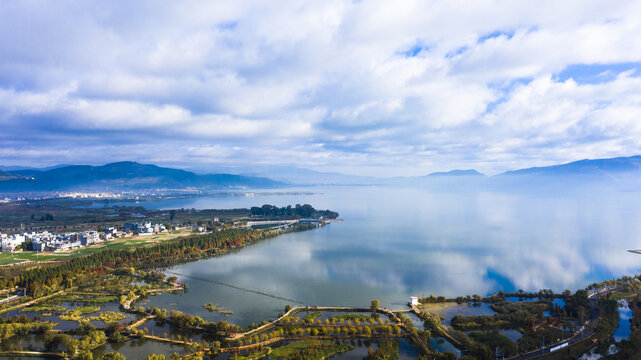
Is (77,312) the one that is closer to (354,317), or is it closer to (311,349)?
(311,349)

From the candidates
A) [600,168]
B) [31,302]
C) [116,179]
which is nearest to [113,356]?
[31,302]

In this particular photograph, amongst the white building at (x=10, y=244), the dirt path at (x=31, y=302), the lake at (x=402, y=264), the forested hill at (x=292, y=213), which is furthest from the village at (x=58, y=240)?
the forested hill at (x=292, y=213)

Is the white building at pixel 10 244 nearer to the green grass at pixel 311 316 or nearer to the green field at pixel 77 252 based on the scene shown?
the green field at pixel 77 252

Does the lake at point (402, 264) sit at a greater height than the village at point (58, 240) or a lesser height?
lesser

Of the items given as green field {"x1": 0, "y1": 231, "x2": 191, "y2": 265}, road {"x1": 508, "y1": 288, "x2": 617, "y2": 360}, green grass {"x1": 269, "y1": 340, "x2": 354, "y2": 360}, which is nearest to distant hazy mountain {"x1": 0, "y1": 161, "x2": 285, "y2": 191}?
green field {"x1": 0, "y1": 231, "x2": 191, "y2": 265}

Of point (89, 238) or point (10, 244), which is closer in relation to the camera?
point (10, 244)

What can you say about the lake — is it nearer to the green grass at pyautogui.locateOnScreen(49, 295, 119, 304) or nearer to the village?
the green grass at pyautogui.locateOnScreen(49, 295, 119, 304)

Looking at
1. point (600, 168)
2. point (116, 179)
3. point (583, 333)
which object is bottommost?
point (583, 333)

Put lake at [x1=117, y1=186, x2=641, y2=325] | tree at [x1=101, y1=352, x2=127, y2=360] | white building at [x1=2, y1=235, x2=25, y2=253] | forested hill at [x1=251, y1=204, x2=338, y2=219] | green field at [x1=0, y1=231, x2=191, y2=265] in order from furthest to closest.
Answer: forested hill at [x1=251, y1=204, x2=338, y2=219]
white building at [x1=2, y1=235, x2=25, y2=253]
green field at [x1=0, y1=231, x2=191, y2=265]
lake at [x1=117, y1=186, x2=641, y2=325]
tree at [x1=101, y1=352, x2=127, y2=360]
